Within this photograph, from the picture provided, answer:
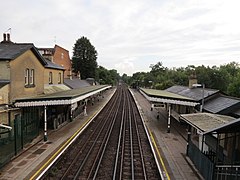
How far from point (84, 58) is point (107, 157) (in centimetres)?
6088

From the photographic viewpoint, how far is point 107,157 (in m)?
14.2

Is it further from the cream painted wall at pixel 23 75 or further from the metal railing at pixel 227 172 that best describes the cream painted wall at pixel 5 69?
the metal railing at pixel 227 172

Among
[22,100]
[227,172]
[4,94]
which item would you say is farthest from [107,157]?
[4,94]

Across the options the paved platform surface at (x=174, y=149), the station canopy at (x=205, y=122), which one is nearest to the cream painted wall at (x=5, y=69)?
the paved platform surface at (x=174, y=149)

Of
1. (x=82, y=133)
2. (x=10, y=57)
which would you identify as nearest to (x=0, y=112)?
(x=10, y=57)

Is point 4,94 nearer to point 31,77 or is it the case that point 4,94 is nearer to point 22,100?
point 22,100

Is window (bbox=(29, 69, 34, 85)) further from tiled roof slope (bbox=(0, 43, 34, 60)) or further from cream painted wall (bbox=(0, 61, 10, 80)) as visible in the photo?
cream painted wall (bbox=(0, 61, 10, 80))

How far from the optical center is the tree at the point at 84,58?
7156 cm

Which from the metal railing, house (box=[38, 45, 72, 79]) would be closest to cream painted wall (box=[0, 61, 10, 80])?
the metal railing

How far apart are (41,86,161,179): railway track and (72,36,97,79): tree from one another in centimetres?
5107

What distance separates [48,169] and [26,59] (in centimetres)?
1098

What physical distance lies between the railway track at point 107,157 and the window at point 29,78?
6181mm

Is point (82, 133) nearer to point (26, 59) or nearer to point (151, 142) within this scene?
point (151, 142)

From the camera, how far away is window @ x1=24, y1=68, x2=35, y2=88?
19.8m
